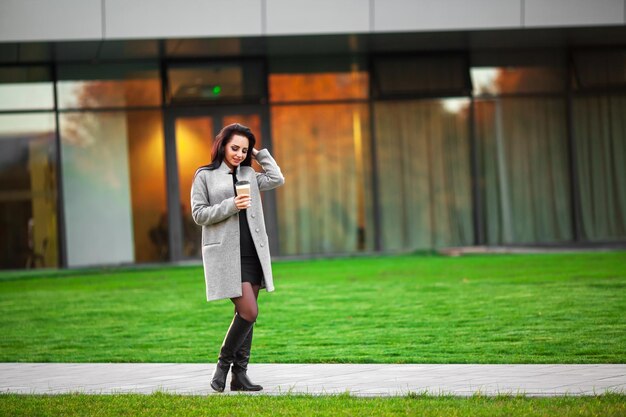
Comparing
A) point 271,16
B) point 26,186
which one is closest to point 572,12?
point 271,16

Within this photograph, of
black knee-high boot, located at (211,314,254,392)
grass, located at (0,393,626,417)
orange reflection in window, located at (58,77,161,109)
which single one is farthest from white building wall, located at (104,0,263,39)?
grass, located at (0,393,626,417)

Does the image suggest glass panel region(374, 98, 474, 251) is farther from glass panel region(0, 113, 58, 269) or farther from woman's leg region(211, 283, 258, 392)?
Answer: woman's leg region(211, 283, 258, 392)

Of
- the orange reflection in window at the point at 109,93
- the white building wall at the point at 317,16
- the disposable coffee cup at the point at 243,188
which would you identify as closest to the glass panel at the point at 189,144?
the orange reflection in window at the point at 109,93

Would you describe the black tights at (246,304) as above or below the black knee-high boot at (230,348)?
above

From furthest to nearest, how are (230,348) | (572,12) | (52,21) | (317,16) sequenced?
(572,12) → (317,16) → (52,21) → (230,348)

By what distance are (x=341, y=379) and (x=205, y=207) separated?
166 cm

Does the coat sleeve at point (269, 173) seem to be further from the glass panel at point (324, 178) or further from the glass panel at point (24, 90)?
the glass panel at point (24, 90)

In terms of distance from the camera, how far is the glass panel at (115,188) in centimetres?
2170

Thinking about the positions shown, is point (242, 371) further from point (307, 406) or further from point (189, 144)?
point (189, 144)

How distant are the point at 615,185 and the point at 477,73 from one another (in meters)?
3.70

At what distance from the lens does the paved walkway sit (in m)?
7.56

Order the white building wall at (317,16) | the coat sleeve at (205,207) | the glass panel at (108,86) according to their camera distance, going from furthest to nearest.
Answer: the glass panel at (108,86) → the white building wall at (317,16) → the coat sleeve at (205,207)

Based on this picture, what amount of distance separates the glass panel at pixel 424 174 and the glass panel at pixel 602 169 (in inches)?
94.4

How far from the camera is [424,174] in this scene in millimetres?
22594
